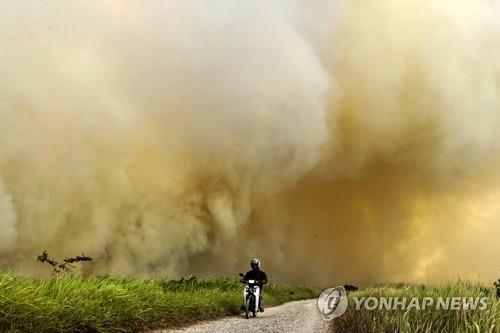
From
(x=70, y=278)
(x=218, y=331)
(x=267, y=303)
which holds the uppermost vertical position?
(x=267, y=303)

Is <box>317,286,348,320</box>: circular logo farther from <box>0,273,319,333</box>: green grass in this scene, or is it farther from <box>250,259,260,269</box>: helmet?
<box>0,273,319,333</box>: green grass

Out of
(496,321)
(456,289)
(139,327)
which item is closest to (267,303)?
(139,327)

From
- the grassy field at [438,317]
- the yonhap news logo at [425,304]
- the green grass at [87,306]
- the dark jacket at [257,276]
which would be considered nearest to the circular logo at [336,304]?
the dark jacket at [257,276]

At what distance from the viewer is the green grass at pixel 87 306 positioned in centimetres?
1027

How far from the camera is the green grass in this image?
10266 mm

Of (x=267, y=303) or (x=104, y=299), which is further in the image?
(x=267, y=303)

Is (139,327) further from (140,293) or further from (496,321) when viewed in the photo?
(496,321)

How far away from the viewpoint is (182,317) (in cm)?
1856

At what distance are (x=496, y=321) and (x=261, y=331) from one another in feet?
29.5

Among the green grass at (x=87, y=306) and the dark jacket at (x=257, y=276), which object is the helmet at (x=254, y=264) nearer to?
the dark jacket at (x=257, y=276)

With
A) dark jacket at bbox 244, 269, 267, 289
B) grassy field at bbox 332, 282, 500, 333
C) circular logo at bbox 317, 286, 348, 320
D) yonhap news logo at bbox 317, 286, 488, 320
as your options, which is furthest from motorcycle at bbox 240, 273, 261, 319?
grassy field at bbox 332, 282, 500, 333

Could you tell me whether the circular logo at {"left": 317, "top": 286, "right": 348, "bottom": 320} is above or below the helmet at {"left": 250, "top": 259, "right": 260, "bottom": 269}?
below

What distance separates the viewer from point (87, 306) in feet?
41.2

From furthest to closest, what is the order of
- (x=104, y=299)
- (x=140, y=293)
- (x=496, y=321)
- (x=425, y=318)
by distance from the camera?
(x=140, y=293)
(x=104, y=299)
(x=425, y=318)
(x=496, y=321)
